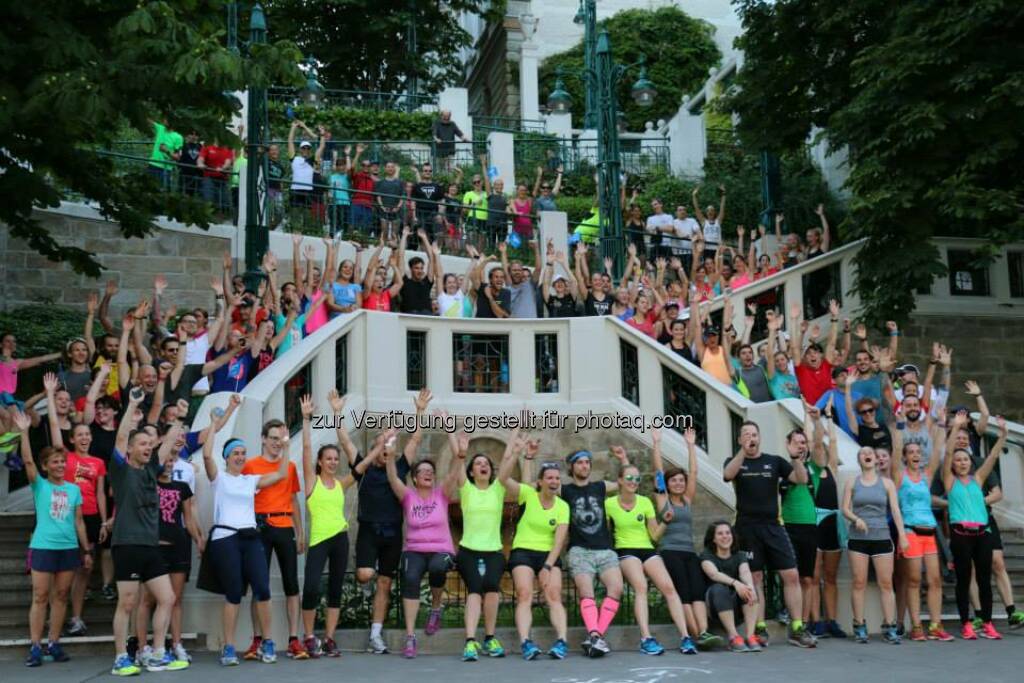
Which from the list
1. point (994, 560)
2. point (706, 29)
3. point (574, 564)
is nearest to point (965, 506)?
point (994, 560)

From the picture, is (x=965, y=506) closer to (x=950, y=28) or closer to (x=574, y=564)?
(x=574, y=564)

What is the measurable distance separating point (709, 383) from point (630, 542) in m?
3.02

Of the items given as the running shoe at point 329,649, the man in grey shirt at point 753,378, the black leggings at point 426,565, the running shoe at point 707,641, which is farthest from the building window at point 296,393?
the man in grey shirt at point 753,378

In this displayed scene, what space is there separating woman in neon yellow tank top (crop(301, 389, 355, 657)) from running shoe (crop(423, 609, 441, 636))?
725mm

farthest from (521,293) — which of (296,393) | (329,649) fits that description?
(329,649)

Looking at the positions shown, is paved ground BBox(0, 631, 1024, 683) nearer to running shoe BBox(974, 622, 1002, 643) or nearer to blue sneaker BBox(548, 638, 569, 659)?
blue sneaker BBox(548, 638, 569, 659)

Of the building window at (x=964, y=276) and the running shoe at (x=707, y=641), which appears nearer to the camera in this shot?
the running shoe at (x=707, y=641)

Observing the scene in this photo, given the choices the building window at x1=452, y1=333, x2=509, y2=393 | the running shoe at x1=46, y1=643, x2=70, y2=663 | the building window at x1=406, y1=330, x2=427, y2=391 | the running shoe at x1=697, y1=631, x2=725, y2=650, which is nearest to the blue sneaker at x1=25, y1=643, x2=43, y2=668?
the running shoe at x1=46, y1=643, x2=70, y2=663

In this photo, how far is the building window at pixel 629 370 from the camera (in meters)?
14.0

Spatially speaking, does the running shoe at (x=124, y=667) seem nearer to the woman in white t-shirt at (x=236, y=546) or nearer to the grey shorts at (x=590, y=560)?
the woman in white t-shirt at (x=236, y=546)

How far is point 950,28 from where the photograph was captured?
1686cm

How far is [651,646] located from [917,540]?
2757 millimetres

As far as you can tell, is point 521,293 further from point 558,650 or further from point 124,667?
point 124,667

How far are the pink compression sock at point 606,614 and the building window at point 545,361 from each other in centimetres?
435
